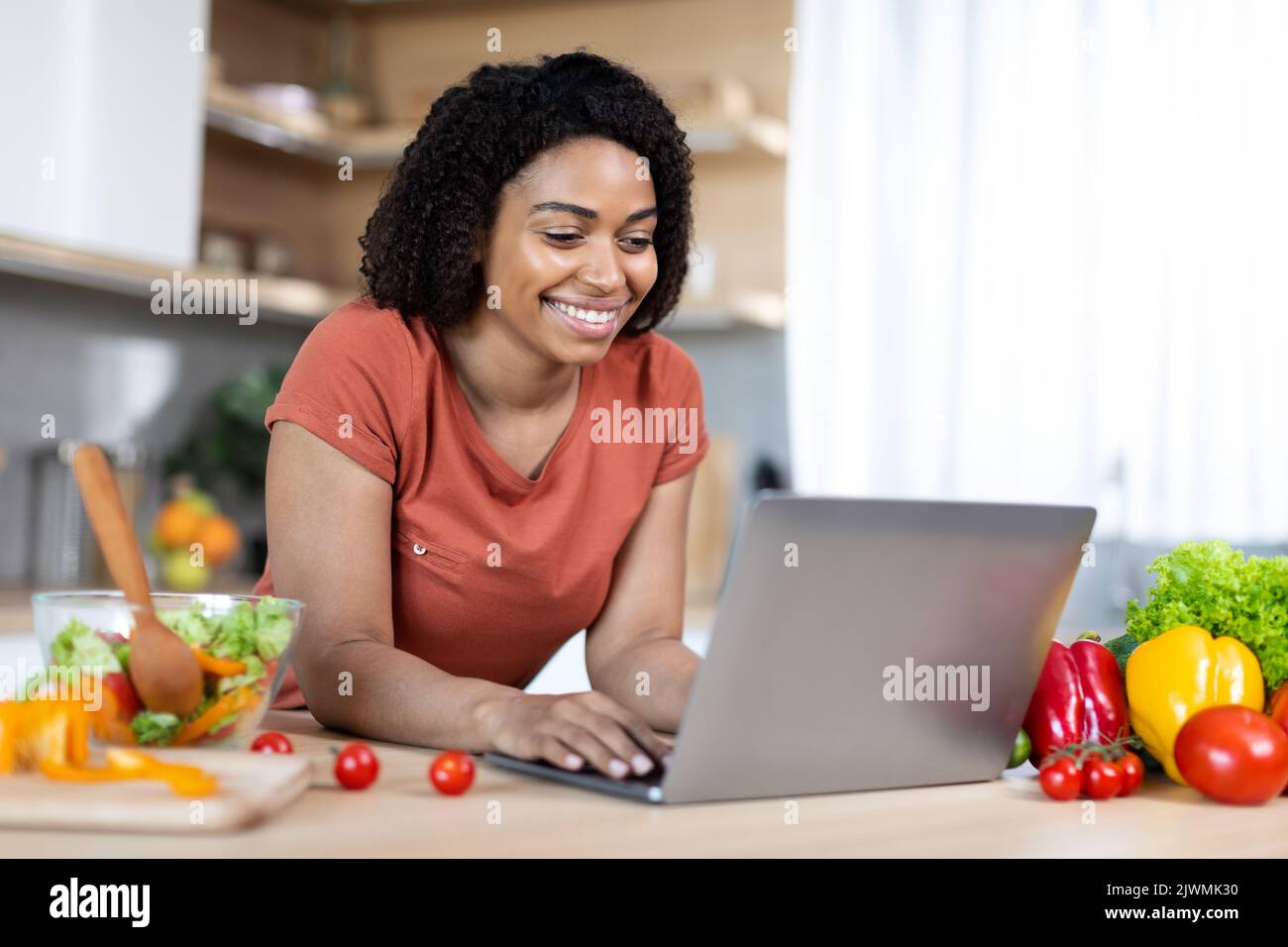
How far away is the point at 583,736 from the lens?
96 centimetres

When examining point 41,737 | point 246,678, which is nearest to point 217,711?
point 246,678

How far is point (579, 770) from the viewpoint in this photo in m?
0.96

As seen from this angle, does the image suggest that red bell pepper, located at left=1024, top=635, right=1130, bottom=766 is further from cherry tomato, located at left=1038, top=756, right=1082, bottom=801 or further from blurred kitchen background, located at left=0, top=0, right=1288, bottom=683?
blurred kitchen background, located at left=0, top=0, right=1288, bottom=683

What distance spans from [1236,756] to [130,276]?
2.39m

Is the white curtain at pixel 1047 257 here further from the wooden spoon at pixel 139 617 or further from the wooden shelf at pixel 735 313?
the wooden spoon at pixel 139 617

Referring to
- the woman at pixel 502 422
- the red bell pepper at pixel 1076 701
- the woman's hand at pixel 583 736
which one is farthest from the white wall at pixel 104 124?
the red bell pepper at pixel 1076 701

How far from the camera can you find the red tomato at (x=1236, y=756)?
96cm

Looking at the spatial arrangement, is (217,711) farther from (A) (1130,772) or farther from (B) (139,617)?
(A) (1130,772)

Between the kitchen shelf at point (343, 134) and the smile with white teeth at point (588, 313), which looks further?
the kitchen shelf at point (343, 134)

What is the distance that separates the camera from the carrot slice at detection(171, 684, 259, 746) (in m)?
0.95

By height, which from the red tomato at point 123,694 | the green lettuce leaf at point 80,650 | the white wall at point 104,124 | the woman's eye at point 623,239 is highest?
the white wall at point 104,124

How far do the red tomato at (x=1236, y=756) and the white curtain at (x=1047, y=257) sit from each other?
2.00 m
